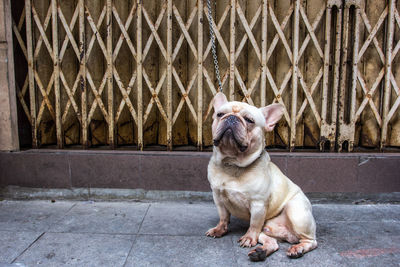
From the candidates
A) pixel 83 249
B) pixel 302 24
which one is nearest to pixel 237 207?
pixel 83 249

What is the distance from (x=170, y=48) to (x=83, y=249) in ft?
9.44

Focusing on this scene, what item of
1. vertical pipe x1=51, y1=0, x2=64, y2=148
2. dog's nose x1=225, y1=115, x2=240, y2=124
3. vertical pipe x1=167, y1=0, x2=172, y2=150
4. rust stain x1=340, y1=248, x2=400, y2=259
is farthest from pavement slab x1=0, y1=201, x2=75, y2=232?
rust stain x1=340, y1=248, x2=400, y2=259

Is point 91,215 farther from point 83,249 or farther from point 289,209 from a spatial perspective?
point 289,209

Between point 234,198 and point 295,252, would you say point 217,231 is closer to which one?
point 234,198

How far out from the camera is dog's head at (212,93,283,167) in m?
2.93

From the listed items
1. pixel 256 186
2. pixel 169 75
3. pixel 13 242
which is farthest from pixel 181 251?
pixel 169 75

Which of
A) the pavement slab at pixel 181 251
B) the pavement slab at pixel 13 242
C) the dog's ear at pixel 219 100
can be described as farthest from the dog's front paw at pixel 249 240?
the pavement slab at pixel 13 242

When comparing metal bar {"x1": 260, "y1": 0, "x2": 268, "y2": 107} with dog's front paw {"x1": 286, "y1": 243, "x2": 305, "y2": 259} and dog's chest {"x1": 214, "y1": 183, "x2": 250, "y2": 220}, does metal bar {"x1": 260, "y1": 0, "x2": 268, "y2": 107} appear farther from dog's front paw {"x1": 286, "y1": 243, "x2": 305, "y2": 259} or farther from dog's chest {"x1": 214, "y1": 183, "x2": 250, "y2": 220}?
dog's front paw {"x1": 286, "y1": 243, "x2": 305, "y2": 259}

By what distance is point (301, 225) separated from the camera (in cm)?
313

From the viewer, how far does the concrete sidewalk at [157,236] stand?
304 centimetres

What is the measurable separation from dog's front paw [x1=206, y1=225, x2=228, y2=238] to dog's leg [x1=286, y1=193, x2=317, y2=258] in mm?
728

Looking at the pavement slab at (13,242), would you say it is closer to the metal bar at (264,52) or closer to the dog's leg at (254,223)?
the dog's leg at (254,223)

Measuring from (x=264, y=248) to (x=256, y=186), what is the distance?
0.60 metres

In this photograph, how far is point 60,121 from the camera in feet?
15.9
